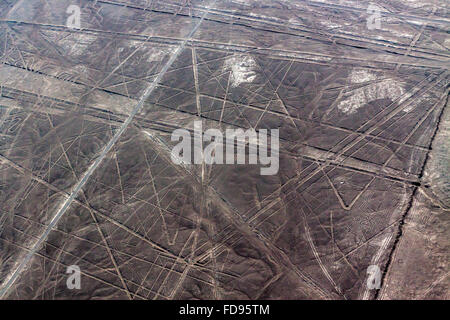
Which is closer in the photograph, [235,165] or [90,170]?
[235,165]

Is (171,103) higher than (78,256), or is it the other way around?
(171,103)

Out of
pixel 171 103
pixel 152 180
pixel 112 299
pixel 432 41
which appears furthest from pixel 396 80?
pixel 112 299

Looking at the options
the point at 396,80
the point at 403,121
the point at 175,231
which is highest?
the point at 396,80

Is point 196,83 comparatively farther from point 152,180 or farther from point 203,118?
point 152,180

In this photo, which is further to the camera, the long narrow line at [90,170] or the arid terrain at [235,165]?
the long narrow line at [90,170]

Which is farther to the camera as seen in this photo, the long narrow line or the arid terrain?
the long narrow line

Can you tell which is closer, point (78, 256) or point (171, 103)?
point (78, 256)

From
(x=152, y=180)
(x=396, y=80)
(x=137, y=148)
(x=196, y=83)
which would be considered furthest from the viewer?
(x=196, y=83)

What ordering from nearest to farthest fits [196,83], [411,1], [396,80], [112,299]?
[112,299], [396,80], [196,83], [411,1]
